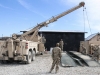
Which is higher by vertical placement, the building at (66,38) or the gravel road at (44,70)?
the building at (66,38)

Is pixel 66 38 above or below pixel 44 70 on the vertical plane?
above

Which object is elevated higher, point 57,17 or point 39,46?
point 57,17

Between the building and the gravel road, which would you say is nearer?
the gravel road

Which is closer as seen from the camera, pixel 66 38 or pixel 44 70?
pixel 44 70

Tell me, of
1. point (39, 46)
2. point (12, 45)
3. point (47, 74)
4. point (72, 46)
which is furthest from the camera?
point (72, 46)

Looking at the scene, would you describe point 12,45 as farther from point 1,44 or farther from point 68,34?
point 68,34

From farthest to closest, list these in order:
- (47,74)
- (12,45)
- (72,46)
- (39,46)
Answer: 1. (72,46)
2. (39,46)
3. (12,45)
4. (47,74)

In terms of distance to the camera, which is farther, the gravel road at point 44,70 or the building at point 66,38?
the building at point 66,38

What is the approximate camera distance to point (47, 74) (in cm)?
915

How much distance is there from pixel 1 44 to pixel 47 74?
514 cm

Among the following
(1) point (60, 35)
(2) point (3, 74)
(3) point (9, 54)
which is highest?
(1) point (60, 35)

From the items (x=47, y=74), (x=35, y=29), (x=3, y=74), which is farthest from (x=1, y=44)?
(x=35, y=29)

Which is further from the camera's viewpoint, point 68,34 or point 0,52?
point 68,34

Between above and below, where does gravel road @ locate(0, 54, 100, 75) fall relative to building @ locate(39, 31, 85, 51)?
below
